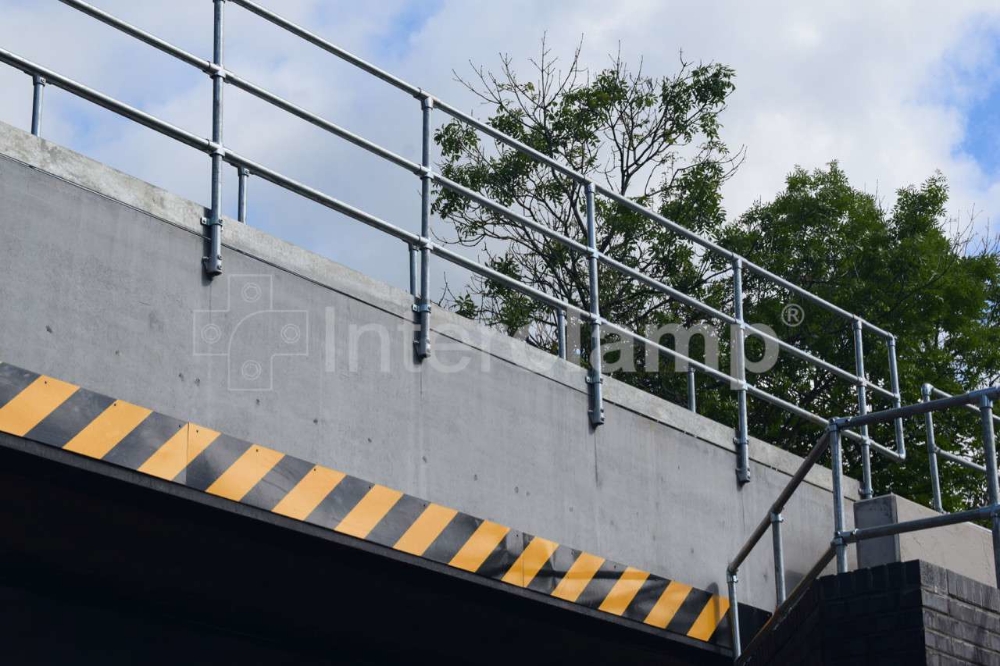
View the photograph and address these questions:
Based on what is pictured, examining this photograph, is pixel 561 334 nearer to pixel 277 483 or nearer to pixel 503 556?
pixel 503 556

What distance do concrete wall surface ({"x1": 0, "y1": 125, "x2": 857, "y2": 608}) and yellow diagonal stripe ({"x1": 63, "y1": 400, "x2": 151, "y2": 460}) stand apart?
0.35ft

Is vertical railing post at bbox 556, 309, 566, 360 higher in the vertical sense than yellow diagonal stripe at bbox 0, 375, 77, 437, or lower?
higher

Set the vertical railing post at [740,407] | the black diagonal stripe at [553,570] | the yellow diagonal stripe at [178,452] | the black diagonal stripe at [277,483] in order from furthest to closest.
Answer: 1. the vertical railing post at [740,407]
2. the black diagonal stripe at [553,570]
3. the black diagonal stripe at [277,483]
4. the yellow diagonal stripe at [178,452]

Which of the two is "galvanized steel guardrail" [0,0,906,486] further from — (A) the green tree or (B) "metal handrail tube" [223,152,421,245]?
(A) the green tree

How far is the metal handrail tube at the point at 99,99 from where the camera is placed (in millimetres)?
5898

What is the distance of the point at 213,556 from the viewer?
677cm

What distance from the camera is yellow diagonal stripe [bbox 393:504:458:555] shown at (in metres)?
6.68

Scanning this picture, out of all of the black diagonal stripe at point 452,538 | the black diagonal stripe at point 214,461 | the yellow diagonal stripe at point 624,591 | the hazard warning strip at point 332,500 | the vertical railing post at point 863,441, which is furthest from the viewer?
the vertical railing post at point 863,441

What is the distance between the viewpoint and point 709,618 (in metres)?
8.46

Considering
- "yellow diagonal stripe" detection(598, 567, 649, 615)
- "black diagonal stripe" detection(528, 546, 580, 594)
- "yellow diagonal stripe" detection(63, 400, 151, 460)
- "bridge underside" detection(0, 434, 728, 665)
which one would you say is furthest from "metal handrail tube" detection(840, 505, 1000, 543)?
"yellow diagonal stripe" detection(63, 400, 151, 460)

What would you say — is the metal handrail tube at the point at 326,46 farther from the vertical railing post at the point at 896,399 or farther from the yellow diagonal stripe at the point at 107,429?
the vertical railing post at the point at 896,399

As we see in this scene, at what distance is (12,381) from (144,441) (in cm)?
61

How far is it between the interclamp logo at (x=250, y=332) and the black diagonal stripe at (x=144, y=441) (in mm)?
429

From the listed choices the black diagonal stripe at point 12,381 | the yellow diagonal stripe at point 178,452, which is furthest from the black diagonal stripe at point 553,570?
the black diagonal stripe at point 12,381
